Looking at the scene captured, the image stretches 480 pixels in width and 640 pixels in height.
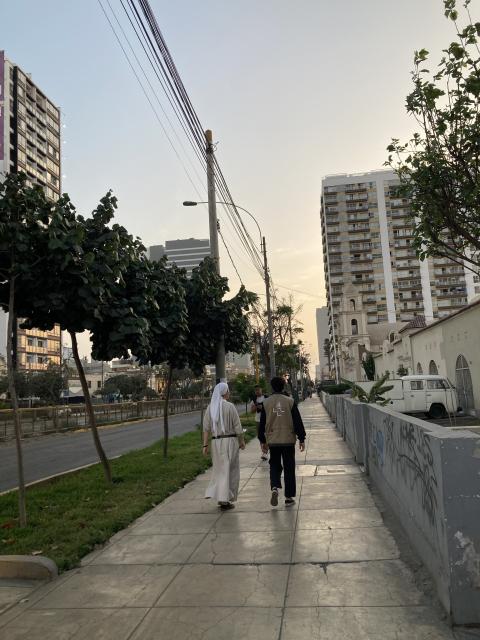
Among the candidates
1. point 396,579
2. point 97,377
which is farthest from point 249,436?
point 97,377

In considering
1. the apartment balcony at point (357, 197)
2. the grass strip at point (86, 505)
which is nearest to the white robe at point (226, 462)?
the grass strip at point (86, 505)

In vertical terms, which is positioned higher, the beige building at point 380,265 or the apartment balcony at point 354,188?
the apartment balcony at point 354,188

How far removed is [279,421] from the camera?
25.2 feet

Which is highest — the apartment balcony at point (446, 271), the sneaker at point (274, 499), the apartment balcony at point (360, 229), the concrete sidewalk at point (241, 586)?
the apartment balcony at point (360, 229)

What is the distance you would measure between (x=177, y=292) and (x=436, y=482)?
797cm

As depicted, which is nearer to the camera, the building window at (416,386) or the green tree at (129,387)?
the building window at (416,386)

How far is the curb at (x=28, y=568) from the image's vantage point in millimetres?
5070

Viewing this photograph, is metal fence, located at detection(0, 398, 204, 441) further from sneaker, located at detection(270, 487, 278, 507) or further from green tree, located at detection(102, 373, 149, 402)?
green tree, located at detection(102, 373, 149, 402)

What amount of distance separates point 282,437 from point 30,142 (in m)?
105

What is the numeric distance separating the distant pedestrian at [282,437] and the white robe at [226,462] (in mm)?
449

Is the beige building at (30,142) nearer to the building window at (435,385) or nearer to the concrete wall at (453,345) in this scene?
the concrete wall at (453,345)

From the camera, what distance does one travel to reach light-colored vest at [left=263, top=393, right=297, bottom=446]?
7582 mm

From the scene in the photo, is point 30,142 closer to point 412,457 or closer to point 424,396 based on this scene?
point 424,396

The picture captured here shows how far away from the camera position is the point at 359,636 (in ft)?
11.8
